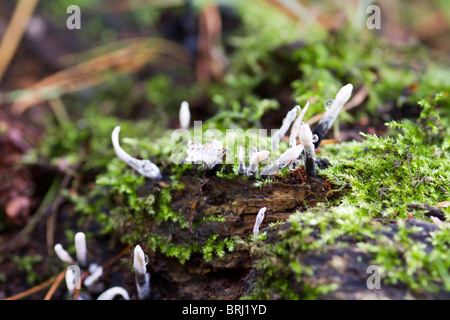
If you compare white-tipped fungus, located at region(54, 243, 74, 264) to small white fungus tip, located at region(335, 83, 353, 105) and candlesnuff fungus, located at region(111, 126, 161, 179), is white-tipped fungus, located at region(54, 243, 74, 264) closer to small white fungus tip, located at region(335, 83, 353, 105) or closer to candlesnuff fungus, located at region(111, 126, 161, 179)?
candlesnuff fungus, located at region(111, 126, 161, 179)

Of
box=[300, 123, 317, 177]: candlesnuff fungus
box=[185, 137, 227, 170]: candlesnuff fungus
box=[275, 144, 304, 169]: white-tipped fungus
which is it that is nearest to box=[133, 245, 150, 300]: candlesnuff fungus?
box=[185, 137, 227, 170]: candlesnuff fungus

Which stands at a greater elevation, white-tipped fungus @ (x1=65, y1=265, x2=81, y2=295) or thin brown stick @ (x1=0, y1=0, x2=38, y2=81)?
thin brown stick @ (x1=0, y1=0, x2=38, y2=81)

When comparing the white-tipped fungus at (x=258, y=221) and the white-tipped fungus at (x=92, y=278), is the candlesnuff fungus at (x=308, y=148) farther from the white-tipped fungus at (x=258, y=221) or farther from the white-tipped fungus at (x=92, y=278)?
the white-tipped fungus at (x=92, y=278)

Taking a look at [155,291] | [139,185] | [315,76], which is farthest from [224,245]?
[315,76]

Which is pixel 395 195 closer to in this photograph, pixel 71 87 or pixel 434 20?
pixel 71 87

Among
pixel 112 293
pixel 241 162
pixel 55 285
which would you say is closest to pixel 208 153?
pixel 241 162

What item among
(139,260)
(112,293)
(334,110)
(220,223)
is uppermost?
(334,110)

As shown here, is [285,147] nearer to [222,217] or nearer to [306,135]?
[306,135]

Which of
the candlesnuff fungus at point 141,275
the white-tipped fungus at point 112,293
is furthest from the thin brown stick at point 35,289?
the candlesnuff fungus at point 141,275
